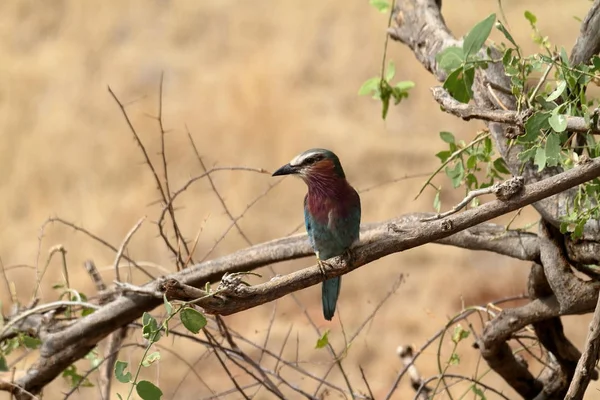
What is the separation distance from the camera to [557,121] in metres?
1.03

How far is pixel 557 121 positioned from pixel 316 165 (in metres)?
0.59

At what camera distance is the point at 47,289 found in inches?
144

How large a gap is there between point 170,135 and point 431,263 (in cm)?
126

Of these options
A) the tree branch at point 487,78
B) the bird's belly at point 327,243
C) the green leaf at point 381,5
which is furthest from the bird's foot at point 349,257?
the green leaf at point 381,5

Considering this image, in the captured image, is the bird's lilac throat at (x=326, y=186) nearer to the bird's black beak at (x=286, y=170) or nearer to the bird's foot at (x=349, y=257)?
the bird's black beak at (x=286, y=170)

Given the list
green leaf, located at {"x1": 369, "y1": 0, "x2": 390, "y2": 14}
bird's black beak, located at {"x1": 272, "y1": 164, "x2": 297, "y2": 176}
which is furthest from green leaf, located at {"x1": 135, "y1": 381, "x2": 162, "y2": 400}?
green leaf, located at {"x1": 369, "y1": 0, "x2": 390, "y2": 14}

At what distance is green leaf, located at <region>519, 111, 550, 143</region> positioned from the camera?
1.06m

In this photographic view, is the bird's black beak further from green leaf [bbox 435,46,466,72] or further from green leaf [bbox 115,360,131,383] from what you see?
green leaf [bbox 115,360,131,383]

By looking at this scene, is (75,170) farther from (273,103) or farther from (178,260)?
(178,260)

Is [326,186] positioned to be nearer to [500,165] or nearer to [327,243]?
[327,243]

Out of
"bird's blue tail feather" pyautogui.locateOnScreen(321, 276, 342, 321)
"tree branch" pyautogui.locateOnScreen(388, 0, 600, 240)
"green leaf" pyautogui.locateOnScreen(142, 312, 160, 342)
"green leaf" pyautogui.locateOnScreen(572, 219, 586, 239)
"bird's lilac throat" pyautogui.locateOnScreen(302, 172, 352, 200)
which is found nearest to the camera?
"green leaf" pyautogui.locateOnScreen(142, 312, 160, 342)

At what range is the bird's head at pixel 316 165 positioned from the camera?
1.53 meters

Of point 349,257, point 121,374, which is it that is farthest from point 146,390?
point 349,257

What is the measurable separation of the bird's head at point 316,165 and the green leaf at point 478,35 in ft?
1.45
